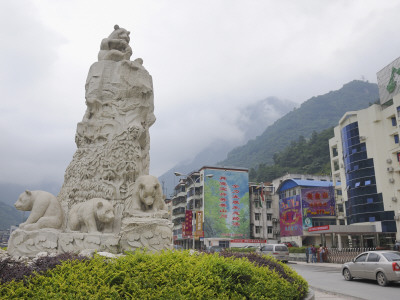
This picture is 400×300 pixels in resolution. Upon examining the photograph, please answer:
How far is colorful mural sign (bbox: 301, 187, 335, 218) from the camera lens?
129 ft

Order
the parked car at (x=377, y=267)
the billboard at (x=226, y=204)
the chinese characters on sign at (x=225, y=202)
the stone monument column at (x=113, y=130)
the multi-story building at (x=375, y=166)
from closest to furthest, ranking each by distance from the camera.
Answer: the stone monument column at (x=113, y=130) < the parked car at (x=377, y=267) < the multi-story building at (x=375, y=166) < the billboard at (x=226, y=204) < the chinese characters on sign at (x=225, y=202)

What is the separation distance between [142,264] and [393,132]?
1327 inches

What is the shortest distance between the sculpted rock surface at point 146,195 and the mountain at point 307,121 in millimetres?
79338

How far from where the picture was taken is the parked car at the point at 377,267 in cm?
1094

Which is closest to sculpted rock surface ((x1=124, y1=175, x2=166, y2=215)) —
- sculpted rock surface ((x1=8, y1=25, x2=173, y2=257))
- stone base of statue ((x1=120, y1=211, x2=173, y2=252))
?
sculpted rock surface ((x1=8, y1=25, x2=173, y2=257))

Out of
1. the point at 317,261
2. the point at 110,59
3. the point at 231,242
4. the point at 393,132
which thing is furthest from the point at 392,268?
the point at 231,242

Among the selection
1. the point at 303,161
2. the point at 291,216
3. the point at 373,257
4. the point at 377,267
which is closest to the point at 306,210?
the point at 291,216

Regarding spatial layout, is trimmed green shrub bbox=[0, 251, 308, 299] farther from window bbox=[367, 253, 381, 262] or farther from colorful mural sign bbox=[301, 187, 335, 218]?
colorful mural sign bbox=[301, 187, 335, 218]

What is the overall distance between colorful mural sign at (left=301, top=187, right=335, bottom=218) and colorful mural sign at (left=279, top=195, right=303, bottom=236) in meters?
0.88

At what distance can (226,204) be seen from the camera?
42.7 metres

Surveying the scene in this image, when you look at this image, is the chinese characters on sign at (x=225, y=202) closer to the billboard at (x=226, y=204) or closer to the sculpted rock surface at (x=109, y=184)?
the billboard at (x=226, y=204)

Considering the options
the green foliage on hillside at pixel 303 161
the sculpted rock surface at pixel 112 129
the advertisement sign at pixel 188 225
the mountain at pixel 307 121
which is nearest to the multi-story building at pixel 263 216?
the green foliage on hillside at pixel 303 161

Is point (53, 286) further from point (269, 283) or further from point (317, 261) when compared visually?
point (317, 261)

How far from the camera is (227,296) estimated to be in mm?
4430
